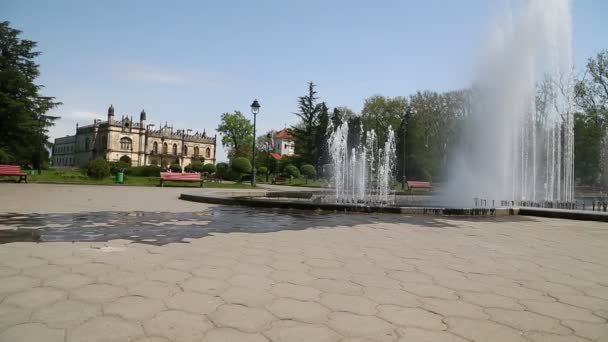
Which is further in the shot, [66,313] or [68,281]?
[68,281]

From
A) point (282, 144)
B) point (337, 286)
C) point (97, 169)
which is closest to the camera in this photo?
point (337, 286)

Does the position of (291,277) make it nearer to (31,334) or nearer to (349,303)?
(349,303)

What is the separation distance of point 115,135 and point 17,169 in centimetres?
6269

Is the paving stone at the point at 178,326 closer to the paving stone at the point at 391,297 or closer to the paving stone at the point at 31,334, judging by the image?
the paving stone at the point at 31,334

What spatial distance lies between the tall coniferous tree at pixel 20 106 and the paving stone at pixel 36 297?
34.9 meters

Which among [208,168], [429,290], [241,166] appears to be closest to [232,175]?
[241,166]

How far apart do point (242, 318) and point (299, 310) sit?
403mm

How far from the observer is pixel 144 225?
6598 mm

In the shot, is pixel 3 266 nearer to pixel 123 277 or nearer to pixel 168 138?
pixel 123 277

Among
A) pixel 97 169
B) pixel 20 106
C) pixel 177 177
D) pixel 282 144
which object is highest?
pixel 282 144

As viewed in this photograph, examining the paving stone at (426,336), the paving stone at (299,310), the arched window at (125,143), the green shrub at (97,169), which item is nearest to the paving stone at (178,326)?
the paving stone at (299,310)

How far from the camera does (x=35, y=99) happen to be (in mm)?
34938

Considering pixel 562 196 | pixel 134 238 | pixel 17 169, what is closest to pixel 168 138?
pixel 17 169

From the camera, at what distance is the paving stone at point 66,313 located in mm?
2264
